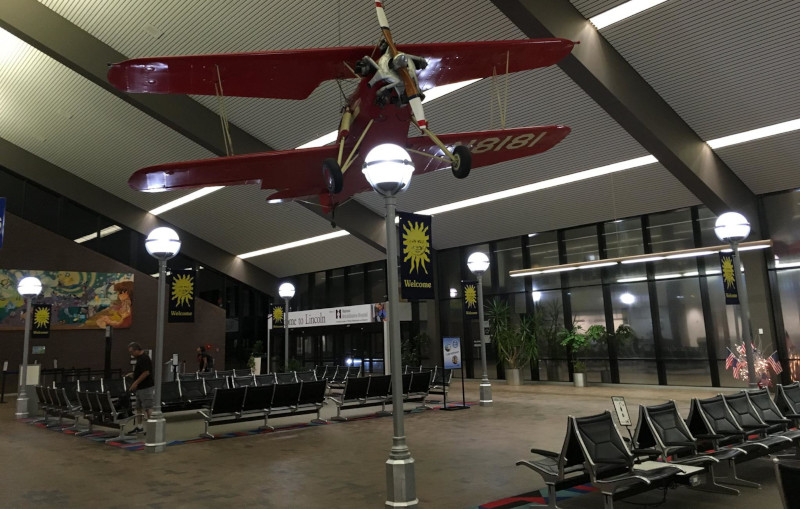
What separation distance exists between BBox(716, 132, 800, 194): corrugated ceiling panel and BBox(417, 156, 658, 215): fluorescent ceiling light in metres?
1.77

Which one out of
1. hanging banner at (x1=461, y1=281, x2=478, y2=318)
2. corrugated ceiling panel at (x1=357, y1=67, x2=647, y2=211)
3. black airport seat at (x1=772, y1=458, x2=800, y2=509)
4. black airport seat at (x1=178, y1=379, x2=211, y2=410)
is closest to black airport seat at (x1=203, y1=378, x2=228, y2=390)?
black airport seat at (x1=178, y1=379, x2=211, y2=410)

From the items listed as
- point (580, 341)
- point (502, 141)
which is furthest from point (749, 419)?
point (580, 341)

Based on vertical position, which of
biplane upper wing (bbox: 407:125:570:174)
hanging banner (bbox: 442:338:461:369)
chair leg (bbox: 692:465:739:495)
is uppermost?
biplane upper wing (bbox: 407:125:570:174)

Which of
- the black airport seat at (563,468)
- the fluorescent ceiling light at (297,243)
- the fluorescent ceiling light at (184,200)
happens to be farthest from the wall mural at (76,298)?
the black airport seat at (563,468)

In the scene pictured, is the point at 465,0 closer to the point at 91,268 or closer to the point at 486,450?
the point at 486,450

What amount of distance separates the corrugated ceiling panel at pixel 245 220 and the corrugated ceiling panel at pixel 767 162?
1260 cm

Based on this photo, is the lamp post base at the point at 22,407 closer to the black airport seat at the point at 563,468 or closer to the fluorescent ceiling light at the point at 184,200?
the fluorescent ceiling light at the point at 184,200

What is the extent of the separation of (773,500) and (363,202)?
15.0m

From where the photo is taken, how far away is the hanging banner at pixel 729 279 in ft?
31.7

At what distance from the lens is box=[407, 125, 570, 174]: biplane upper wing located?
325 inches

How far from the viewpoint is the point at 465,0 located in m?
9.95

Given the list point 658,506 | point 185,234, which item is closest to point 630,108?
point 658,506

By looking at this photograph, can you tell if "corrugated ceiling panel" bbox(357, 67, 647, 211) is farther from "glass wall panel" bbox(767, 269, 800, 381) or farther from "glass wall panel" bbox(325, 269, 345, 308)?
"glass wall panel" bbox(325, 269, 345, 308)

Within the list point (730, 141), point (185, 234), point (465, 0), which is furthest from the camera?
point (185, 234)
